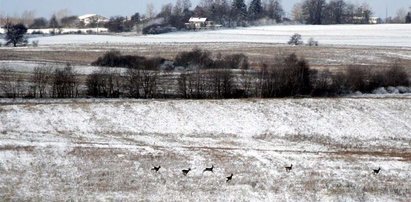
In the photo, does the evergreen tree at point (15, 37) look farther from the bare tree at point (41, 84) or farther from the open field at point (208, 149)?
the open field at point (208, 149)

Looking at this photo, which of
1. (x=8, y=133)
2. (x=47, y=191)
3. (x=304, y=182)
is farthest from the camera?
(x=8, y=133)

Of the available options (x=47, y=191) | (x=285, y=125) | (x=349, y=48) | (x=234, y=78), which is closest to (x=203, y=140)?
(x=285, y=125)

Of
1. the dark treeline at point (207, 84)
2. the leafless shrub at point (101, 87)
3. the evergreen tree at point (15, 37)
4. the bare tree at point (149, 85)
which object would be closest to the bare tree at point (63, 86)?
the dark treeline at point (207, 84)

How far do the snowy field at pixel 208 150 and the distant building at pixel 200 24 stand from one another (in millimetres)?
135350

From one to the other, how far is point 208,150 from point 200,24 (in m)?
160

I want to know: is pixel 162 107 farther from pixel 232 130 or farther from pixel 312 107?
A: pixel 312 107

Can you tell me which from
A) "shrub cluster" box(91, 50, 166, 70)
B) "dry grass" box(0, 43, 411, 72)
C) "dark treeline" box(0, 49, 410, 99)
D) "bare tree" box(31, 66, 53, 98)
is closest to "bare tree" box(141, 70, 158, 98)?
"dark treeline" box(0, 49, 410, 99)

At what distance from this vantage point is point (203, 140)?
131 ft

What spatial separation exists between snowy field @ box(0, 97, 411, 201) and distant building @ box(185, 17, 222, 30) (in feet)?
444

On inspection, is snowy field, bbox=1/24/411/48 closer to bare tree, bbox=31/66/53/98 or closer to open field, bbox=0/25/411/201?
open field, bbox=0/25/411/201

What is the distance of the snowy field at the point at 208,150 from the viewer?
92.2ft

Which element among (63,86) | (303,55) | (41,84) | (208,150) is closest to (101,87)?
(63,86)

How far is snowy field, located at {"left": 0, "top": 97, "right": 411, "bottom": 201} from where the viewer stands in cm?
2809

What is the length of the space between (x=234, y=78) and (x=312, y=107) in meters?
14.4
